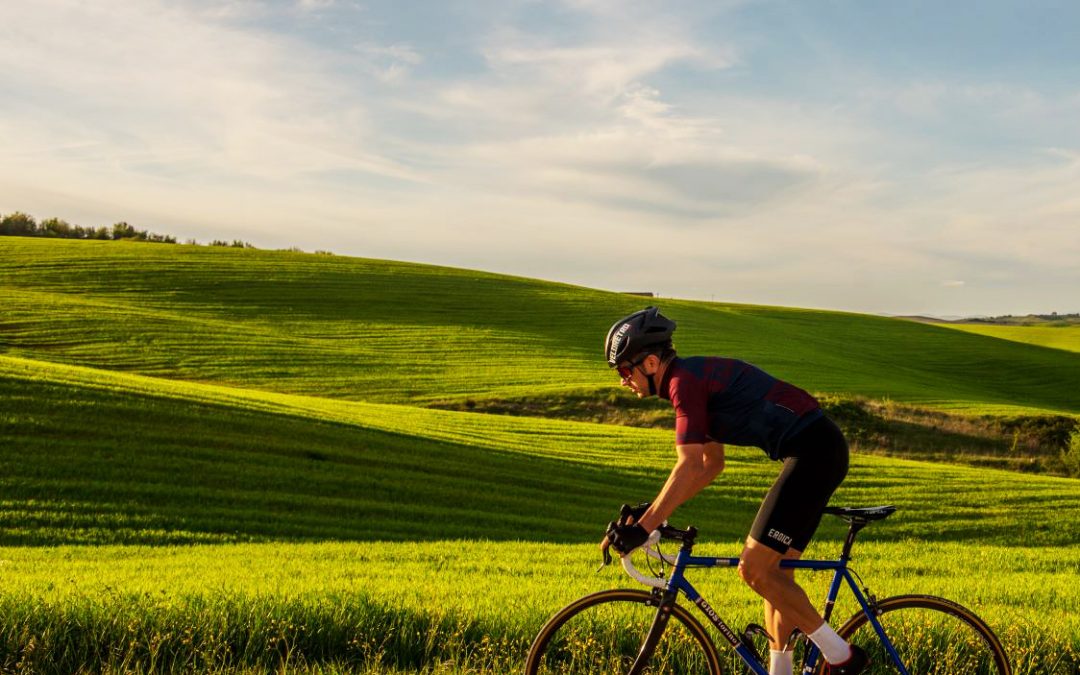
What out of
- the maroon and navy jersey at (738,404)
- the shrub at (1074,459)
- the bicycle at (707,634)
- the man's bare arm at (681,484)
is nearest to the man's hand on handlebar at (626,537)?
the man's bare arm at (681,484)

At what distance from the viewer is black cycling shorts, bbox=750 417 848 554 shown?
189 inches

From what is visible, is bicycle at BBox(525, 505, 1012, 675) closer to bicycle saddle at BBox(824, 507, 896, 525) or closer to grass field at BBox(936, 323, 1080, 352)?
bicycle saddle at BBox(824, 507, 896, 525)

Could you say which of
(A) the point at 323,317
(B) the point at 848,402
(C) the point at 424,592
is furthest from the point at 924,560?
(A) the point at 323,317

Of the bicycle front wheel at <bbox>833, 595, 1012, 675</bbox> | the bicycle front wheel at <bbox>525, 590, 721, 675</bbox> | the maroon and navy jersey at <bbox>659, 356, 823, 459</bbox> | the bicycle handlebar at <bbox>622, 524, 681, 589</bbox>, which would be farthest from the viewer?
the bicycle front wheel at <bbox>833, 595, 1012, 675</bbox>

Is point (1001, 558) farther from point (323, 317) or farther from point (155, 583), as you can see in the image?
point (323, 317)

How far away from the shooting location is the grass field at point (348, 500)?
666 centimetres

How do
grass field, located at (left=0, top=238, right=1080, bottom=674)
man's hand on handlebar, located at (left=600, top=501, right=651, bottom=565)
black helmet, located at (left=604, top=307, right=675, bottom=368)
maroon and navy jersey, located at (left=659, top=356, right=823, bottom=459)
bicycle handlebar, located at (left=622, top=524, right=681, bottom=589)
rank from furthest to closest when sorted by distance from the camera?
grass field, located at (left=0, top=238, right=1080, bottom=674)
black helmet, located at (left=604, top=307, right=675, bottom=368)
maroon and navy jersey, located at (left=659, top=356, right=823, bottom=459)
bicycle handlebar, located at (left=622, top=524, right=681, bottom=589)
man's hand on handlebar, located at (left=600, top=501, right=651, bottom=565)

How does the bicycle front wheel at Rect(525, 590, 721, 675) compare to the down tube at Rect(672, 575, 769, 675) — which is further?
the bicycle front wheel at Rect(525, 590, 721, 675)

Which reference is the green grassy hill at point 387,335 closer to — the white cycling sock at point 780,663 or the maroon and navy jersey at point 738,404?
the white cycling sock at point 780,663

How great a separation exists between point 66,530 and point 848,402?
36.1 meters

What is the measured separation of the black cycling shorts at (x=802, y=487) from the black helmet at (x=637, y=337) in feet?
2.98

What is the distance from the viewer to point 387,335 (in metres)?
57.0

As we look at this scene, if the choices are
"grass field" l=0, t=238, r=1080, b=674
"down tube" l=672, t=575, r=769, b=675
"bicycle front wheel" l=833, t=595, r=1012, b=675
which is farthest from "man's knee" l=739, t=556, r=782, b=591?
"grass field" l=0, t=238, r=1080, b=674

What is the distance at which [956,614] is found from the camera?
530cm
